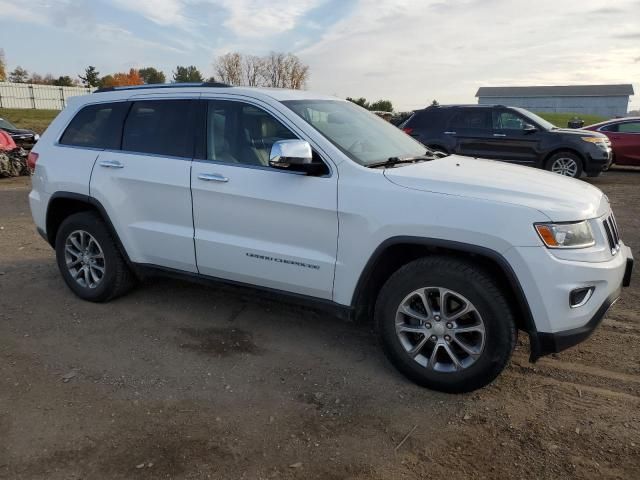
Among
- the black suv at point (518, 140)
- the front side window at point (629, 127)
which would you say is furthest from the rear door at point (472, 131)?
the front side window at point (629, 127)

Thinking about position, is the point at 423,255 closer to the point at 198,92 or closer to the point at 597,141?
the point at 198,92

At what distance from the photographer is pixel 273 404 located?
3.21 m

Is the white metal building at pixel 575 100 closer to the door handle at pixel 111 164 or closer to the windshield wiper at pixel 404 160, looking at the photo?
the windshield wiper at pixel 404 160

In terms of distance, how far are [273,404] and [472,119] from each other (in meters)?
10.0

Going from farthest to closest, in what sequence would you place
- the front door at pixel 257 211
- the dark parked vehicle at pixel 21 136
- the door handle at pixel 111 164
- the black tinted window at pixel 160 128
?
1. the dark parked vehicle at pixel 21 136
2. the door handle at pixel 111 164
3. the black tinted window at pixel 160 128
4. the front door at pixel 257 211

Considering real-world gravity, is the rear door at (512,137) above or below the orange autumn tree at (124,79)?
below

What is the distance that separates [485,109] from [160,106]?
9.21 meters

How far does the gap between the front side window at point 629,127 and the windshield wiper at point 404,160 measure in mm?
12766

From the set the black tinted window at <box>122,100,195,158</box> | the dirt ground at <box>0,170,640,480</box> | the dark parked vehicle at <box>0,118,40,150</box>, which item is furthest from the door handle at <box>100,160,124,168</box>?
the dark parked vehicle at <box>0,118,40,150</box>

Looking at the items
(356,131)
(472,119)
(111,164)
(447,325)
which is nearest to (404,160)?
(356,131)

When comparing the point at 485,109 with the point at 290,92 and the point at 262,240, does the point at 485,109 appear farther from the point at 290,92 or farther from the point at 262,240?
the point at 262,240

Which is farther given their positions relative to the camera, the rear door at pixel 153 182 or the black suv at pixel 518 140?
the black suv at pixel 518 140

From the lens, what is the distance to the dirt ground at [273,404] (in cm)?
268

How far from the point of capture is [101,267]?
4.66 meters
